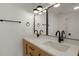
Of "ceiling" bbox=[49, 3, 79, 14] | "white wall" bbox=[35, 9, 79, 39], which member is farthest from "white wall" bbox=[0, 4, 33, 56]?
"ceiling" bbox=[49, 3, 79, 14]

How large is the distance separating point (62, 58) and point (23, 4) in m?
0.67

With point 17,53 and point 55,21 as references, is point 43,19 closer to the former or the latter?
point 55,21

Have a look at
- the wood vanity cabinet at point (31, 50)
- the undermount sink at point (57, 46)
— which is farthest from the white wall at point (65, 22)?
the wood vanity cabinet at point (31, 50)

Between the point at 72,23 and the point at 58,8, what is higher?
the point at 58,8

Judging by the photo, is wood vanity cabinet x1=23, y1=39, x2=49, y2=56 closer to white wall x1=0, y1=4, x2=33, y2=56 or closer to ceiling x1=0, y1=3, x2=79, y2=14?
white wall x1=0, y1=4, x2=33, y2=56

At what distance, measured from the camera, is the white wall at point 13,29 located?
1.09m

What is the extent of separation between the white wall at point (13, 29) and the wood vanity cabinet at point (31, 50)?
6 centimetres

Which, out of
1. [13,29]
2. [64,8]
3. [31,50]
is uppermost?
[64,8]

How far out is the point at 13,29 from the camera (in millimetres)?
1128

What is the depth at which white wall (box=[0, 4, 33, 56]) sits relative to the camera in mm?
1088

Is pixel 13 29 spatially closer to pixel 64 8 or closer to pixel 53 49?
pixel 53 49

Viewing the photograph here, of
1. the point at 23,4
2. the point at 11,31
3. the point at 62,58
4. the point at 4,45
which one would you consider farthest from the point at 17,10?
the point at 62,58


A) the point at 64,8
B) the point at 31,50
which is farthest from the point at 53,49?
the point at 64,8

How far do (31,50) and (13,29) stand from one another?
0.32m
